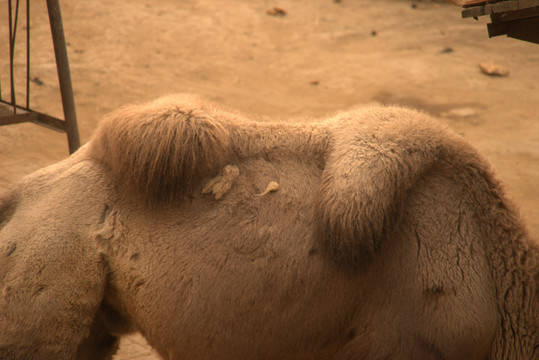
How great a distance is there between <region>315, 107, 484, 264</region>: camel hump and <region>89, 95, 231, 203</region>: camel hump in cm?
43

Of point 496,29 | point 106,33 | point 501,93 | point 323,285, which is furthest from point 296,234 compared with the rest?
point 106,33

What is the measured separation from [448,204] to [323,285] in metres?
0.54

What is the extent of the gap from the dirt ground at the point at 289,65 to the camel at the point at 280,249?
3.51 m

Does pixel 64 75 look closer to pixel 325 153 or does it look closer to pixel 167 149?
pixel 167 149

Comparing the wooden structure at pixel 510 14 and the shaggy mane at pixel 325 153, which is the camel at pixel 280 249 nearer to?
the shaggy mane at pixel 325 153

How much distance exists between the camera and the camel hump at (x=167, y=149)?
228 cm

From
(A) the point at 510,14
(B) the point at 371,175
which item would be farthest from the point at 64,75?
(A) the point at 510,14

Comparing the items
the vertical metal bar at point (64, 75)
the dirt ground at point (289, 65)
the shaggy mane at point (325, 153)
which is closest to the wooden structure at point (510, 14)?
the shaggy mane at point (325, 153)

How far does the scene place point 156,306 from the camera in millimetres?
2271

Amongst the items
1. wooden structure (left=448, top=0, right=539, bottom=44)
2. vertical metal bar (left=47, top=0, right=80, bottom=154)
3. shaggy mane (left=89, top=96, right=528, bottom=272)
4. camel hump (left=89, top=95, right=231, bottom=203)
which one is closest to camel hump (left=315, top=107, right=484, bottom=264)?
shaggy mane (left=89, top=96, right=528, bottom=272)

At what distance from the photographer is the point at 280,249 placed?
2217mm

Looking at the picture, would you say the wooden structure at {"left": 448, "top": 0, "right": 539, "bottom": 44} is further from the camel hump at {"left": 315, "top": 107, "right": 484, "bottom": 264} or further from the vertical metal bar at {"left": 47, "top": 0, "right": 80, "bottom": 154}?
the vertical metal bar at {"left": 47, "top": 0, "right": 80, "bottom": 154}

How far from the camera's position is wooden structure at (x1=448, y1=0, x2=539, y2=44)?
2.56 m

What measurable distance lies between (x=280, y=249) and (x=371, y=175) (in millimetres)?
410
